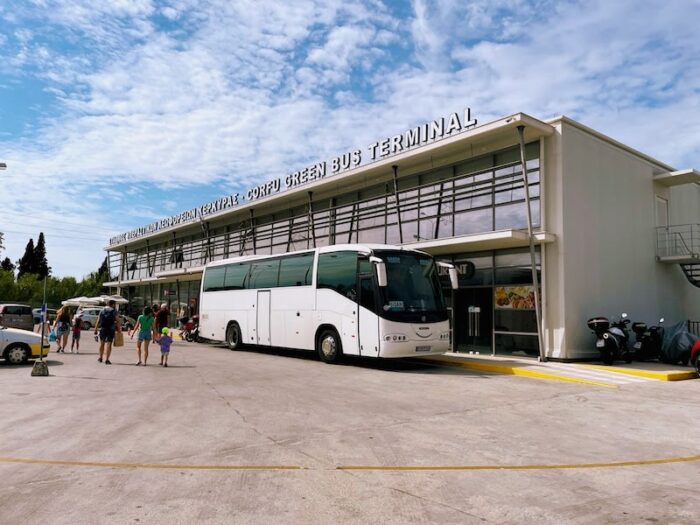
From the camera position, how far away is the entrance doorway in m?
18.5

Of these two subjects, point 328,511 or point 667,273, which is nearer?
point 328,511

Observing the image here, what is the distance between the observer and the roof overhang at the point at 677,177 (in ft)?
67.4

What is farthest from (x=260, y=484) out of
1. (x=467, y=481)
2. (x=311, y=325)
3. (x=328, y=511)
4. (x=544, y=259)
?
(x=544, y=259)

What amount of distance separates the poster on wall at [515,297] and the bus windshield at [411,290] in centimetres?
344

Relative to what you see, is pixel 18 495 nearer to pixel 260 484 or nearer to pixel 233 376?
pixel 260 484

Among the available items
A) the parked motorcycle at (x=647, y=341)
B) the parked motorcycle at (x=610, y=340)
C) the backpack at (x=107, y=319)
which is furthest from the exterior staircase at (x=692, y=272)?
the backpack at (x=107, y=319)

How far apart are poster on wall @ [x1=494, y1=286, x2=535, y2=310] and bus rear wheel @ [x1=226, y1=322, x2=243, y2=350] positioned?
9.87m

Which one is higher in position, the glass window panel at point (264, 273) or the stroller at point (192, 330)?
the glass window panel at point (264, 273)

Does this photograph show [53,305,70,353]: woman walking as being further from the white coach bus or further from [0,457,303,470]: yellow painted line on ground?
[0,457,303,470]: yellow painted line on ground

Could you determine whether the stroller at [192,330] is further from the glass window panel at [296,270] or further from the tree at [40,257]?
the tree at [40,257]

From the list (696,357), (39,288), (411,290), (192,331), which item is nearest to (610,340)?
(696,357)

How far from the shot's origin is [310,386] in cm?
1155

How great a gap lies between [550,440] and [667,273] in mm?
17267

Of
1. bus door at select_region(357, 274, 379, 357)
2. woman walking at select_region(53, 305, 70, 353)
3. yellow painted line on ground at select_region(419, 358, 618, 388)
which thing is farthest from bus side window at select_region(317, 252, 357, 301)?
woman walking at select_region(53, 305, 70, 353)
